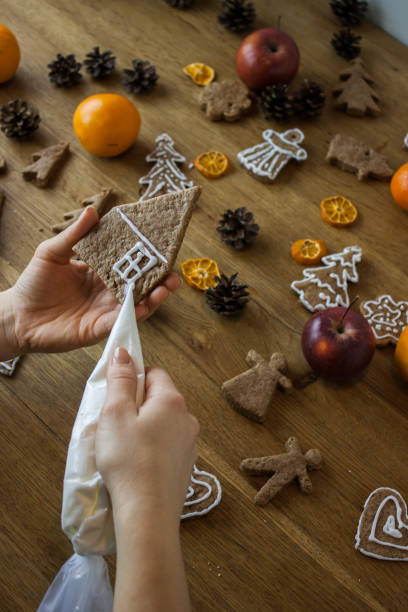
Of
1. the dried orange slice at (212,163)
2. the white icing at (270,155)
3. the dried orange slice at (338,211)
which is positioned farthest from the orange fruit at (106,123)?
the dried orange slice at (338,211)

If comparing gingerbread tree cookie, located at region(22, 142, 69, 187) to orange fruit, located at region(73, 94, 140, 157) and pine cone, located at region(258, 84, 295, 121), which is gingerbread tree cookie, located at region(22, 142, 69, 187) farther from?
pine cone, located at region(258, 84, 295, 121)

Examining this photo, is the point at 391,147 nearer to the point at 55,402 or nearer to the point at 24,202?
the point at 24,202

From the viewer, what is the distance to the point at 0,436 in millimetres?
1037

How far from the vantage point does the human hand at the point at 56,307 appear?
98 cm

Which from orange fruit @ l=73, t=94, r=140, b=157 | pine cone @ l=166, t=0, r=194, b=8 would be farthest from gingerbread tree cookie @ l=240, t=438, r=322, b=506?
pine cone @ l=166, t=0, r=194, b=8

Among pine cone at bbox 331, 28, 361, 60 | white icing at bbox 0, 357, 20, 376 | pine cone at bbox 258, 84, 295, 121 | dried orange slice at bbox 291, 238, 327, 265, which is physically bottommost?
white icing at bbox 0, 357, 20, 376

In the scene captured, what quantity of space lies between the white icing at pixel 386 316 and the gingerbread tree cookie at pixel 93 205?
2.16ft

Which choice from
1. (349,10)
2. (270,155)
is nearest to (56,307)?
(270,155)

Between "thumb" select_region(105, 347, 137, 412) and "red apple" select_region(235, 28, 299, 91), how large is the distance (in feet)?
3.19

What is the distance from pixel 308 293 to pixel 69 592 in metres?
0.75

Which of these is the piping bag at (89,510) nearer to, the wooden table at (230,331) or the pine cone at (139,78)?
the wooden table at (230,331)

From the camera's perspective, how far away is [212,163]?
53.8 inches

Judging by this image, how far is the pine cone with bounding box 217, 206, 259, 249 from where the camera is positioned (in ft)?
4.06

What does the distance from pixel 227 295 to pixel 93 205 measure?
0.40 metres
